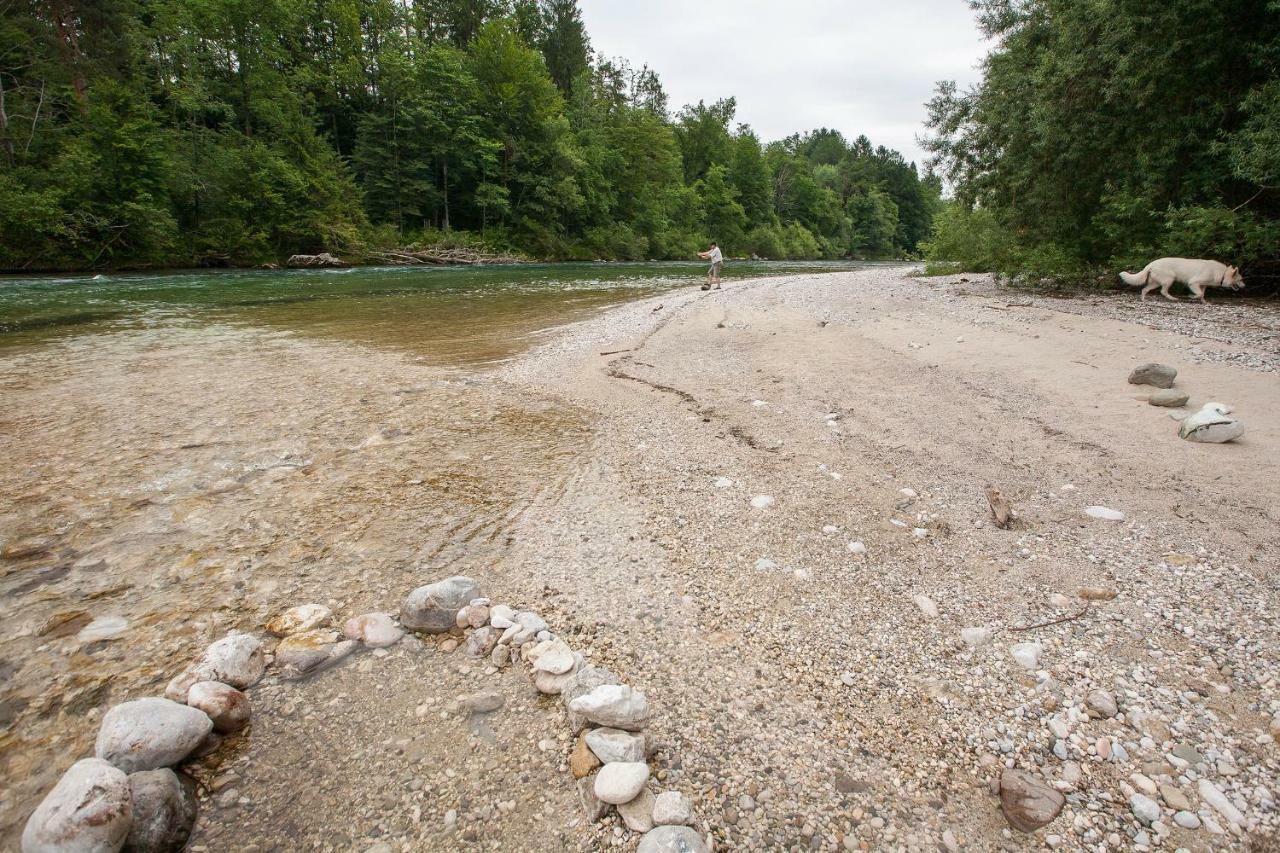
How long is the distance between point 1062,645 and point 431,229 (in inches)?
1788

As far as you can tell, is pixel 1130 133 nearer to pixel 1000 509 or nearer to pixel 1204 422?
pixel 1204 422

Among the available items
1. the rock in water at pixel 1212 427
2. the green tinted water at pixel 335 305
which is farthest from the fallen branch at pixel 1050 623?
the green tinted water at pixel 335 305

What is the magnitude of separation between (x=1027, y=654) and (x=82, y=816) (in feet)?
10.8

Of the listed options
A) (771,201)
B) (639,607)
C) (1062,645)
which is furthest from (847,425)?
(771,201)

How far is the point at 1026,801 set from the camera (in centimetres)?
169

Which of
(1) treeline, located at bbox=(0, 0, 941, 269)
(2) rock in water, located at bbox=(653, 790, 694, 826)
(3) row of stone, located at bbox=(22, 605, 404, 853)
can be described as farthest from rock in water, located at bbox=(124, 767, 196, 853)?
(1) treeline, located at bbox=(0, 0, 941, 269)

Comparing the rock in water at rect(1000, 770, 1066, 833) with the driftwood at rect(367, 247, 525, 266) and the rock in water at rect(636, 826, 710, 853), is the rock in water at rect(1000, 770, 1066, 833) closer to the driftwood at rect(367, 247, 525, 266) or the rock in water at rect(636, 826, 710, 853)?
the rock in water at rect(636, 826, 710, 853)

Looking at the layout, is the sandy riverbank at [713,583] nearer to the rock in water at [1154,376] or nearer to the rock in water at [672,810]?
the rock in water at [672,810]

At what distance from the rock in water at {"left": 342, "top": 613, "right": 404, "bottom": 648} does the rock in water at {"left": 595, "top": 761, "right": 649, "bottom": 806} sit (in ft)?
4.08

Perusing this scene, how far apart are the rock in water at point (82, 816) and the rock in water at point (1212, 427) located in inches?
262

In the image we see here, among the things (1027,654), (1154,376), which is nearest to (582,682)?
(1027,654)

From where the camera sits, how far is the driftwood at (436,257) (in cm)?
3356

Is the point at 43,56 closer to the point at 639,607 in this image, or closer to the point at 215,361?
the point at 215,361

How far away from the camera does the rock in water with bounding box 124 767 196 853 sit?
4.93 ft
